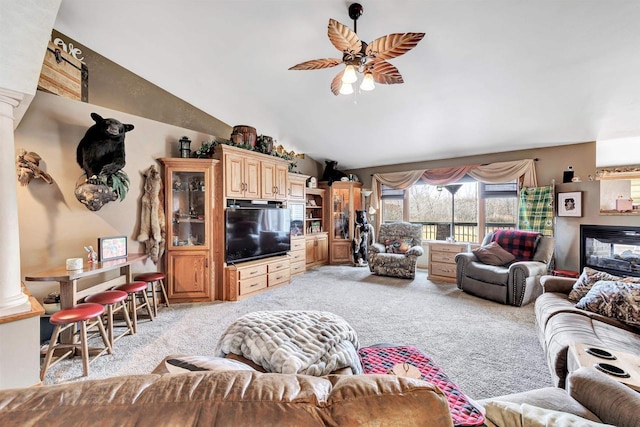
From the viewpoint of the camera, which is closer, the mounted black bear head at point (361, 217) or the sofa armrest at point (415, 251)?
the sofa armrest at point (415, 251)

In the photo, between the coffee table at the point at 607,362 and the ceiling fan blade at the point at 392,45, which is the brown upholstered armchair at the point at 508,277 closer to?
the coffee table at the point at 607,362

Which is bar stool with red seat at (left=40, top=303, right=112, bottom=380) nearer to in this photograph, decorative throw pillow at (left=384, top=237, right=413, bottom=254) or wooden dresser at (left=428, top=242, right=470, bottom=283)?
decorative throw pillow at (left=384, top=237, right=413, bottom=254)

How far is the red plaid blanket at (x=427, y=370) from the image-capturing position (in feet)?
3.44

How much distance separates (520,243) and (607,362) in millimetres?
3050

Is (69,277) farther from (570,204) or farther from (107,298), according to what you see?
(570,204)

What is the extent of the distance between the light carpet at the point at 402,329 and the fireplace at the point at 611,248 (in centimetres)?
176

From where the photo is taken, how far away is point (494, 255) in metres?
4.03

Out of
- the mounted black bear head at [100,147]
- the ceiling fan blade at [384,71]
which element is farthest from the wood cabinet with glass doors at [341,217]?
the mounted black bear head at [100,147]

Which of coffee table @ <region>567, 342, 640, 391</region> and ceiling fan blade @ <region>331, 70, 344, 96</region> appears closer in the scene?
coffee table @ <region>567, 342, 640, 391</region>

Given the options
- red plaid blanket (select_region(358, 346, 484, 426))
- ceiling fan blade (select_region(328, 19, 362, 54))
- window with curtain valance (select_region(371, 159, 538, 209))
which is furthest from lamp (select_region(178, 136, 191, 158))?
window with curtain valance (select_region(371, 159, 538, 209))

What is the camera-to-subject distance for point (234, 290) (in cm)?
385

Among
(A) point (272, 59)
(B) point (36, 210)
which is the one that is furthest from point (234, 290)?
(A) point (272, 59)

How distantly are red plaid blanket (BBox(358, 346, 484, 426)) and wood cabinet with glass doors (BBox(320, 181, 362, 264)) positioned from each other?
4709 millimetres

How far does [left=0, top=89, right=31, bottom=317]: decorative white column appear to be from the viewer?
1.78 meters
